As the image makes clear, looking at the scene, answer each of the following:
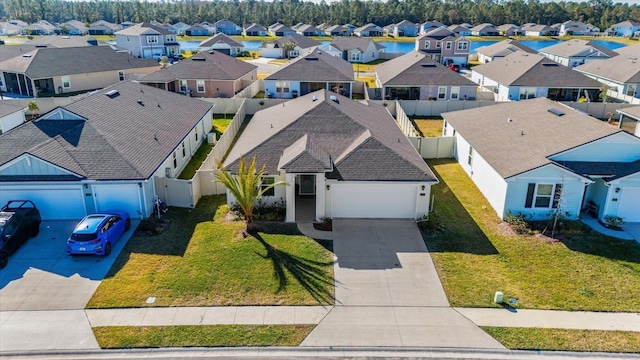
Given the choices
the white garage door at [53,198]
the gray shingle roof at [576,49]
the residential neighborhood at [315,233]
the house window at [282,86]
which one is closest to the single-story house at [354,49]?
the gray shingle roof at [576,49]

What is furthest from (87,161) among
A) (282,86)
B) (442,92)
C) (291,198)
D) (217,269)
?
(442,92)

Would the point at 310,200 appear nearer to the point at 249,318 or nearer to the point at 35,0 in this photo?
the point at 249,318

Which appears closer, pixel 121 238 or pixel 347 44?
pixel 121 238

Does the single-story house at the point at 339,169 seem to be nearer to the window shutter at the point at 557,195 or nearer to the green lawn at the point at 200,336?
the window shutter at the point at 557,195

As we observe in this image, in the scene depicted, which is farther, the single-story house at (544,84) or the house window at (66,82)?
the house window at (66,82)

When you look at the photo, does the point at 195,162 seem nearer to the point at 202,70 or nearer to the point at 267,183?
the point at 267,183

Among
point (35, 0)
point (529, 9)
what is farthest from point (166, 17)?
point (529, 9)

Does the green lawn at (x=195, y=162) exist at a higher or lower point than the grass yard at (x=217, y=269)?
higher
